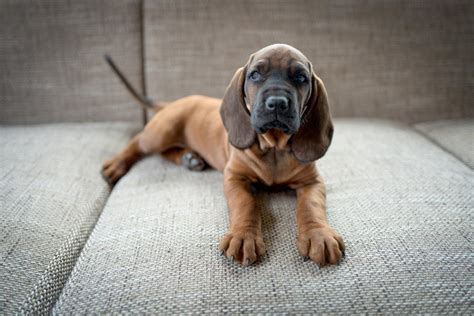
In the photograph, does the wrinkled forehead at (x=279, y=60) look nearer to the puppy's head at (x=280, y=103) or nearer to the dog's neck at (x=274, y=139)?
the puppy's head at (x=280, y=103)

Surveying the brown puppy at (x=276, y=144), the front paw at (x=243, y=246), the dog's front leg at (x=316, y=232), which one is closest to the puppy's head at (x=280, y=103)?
the brown puppy at (x=276, y=144)

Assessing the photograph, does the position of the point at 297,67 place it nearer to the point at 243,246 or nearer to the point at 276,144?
the point at 276,144

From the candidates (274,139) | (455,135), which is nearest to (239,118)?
(274,139)

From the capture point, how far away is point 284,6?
102 inches

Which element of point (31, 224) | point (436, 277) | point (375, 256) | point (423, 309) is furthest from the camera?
point (31, 224)

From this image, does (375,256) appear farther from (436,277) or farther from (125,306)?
(125,306)

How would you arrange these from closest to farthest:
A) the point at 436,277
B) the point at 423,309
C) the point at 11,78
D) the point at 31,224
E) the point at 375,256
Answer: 1. the point at 423,309
2. the point at 436,277
3. the point at 375,256
4. the point at 31,224
5. the point at 11,78

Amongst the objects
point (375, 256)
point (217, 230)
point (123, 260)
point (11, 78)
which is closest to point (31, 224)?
point (123, 260)

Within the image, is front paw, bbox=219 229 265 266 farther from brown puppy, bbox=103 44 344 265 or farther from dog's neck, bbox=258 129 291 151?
dog's neck, bbox=258 129 291 151

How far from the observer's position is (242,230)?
131cm

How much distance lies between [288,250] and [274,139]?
0.51m

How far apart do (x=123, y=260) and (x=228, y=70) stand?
1.66 metres

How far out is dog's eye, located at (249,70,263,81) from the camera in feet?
4.97

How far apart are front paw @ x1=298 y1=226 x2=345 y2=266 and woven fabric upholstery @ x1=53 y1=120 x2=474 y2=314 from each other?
0.11 ft
